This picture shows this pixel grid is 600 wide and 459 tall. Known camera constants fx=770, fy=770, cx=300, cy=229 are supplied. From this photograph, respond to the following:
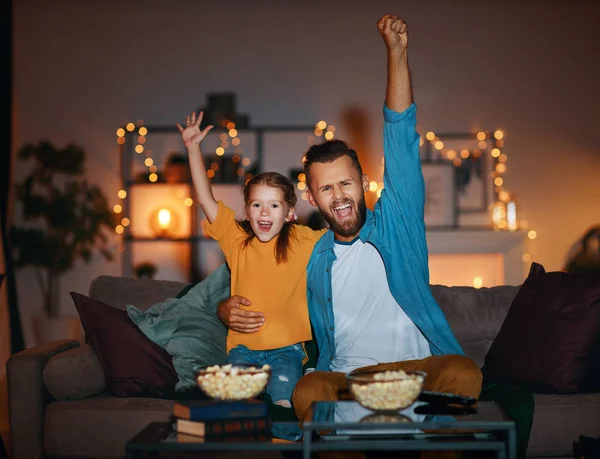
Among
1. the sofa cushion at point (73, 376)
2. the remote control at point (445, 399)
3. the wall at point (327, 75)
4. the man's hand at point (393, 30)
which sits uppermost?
the wall at point (327, 75)

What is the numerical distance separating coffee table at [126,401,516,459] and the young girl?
82 cm

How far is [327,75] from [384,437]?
17.8 feet

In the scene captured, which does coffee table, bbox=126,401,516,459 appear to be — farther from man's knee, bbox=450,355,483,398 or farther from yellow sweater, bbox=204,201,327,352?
yellow sweater, bbox=204,201,327,352

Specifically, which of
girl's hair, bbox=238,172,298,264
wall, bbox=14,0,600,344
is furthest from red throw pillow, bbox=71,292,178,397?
wall, bbox=14,0,600,344

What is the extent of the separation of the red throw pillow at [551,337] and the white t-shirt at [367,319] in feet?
1.84

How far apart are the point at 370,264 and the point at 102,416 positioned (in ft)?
3.76

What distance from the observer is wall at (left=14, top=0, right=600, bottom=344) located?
271 inches

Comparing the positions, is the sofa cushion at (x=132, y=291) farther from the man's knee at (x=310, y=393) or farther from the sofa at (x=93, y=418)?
the man's knee at (x=310, y=393)

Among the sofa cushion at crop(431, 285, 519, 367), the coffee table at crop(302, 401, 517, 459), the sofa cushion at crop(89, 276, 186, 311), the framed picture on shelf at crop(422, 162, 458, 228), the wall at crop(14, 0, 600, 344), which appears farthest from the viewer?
the wall at crop(14, 0, 600, 344)

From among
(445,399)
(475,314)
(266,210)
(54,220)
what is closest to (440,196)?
(54,220)

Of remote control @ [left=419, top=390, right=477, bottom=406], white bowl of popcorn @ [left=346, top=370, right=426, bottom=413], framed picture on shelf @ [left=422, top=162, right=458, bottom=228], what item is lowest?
remote control @ [left=419, top=390, right=477, bottom=406]

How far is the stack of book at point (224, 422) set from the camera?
193cm

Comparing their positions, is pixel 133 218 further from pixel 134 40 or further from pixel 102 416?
pixel 102 416

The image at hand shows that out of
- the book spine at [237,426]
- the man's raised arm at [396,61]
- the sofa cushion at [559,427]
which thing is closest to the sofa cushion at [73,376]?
the book spine at [237,426]
